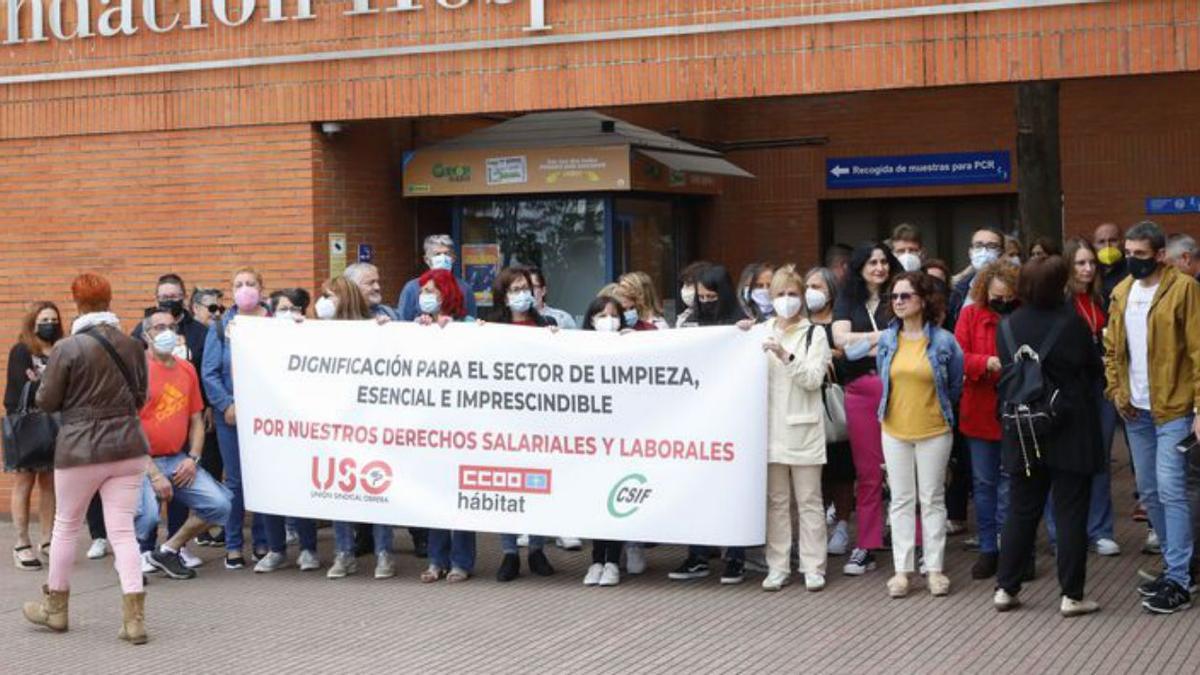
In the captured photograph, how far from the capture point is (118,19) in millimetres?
14031

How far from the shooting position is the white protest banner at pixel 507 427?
995cm

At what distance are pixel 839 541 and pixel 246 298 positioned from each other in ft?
13.9

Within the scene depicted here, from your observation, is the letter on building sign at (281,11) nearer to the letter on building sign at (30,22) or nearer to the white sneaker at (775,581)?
the letter on building sign at (30,22)

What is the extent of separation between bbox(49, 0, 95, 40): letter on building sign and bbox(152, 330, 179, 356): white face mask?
173 inches

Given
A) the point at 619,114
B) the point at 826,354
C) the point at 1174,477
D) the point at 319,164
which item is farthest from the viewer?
the point at 619,114

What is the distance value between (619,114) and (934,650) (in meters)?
9.21

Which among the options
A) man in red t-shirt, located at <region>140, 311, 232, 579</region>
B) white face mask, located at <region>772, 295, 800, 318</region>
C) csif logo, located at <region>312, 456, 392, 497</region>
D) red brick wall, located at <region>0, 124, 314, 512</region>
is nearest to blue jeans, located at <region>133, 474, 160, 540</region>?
man in red t-shirt, located at <region>140, 311, 232, 579</region>

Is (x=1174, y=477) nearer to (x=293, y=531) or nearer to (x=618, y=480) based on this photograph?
(x=618, y=480)

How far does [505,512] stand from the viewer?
10.4 m

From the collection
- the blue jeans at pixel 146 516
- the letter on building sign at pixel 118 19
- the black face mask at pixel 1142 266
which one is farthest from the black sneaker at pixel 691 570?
the letter on building sign at pixel 118 19

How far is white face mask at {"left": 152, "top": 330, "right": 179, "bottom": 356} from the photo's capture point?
1066cm

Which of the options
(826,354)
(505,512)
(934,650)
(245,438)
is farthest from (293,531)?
(934,650)

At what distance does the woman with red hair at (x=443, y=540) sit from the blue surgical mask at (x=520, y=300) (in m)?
0.40

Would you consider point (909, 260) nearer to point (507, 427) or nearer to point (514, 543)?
point (507, 427)
